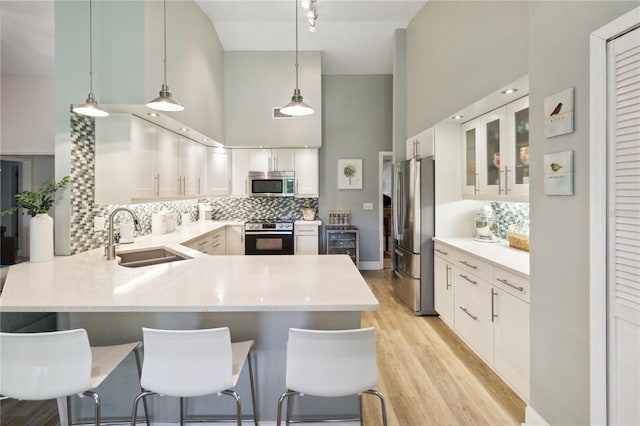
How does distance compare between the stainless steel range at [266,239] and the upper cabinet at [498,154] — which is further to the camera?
the stainless steel range at [266,239]

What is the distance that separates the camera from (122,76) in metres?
2.52

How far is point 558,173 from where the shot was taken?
5.12 ft

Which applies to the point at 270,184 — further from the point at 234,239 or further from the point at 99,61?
the point at 99,61

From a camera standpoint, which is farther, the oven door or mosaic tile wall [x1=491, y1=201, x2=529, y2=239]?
the oven door

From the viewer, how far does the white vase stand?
2287mm

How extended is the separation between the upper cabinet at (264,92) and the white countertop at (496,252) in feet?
9.19

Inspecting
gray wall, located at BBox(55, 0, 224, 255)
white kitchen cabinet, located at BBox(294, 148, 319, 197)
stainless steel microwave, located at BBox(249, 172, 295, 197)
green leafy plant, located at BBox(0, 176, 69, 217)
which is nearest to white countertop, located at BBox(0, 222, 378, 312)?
green leafy plant, located at BBox(0, 176, 69, 217)

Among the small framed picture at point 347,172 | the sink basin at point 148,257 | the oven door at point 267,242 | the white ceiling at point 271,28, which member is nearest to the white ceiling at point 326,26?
the white ceiling at point 271,28

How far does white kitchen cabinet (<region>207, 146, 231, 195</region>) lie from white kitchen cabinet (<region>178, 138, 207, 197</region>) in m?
0.14

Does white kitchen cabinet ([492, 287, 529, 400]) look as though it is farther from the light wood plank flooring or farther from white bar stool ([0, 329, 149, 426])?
white bar stool ([0, 329, 149, 426])

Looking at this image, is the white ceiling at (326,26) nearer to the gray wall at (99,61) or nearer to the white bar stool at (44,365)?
the gray wall at (99,61)

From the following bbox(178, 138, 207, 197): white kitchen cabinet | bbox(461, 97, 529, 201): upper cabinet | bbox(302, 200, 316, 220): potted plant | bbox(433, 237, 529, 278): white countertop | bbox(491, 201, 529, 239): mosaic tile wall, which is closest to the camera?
bbox(433, 237, 529, 278): white countertop

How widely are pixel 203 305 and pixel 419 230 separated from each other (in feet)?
8.79

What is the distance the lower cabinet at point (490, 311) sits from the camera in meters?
2.00
